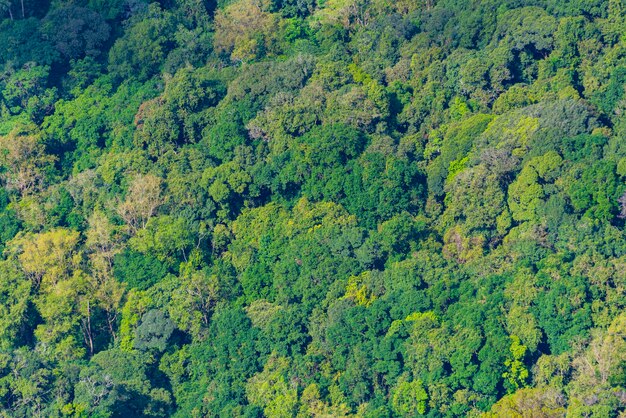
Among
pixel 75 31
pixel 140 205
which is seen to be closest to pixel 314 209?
pixel 140 205

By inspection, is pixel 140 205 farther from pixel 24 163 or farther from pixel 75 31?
pixel 75 31

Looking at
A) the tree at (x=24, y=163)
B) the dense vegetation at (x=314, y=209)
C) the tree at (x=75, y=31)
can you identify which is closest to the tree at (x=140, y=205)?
the dense vegetation at (x=314, y=209)

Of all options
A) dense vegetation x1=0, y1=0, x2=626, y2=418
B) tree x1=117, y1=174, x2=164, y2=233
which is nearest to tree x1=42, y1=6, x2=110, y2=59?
dense vegetation x1=0, y1=0, x2=626, y2=418

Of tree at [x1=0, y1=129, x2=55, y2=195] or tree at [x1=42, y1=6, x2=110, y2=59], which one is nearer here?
tree at [x1=0, y1=129, x2=55, y2=195]

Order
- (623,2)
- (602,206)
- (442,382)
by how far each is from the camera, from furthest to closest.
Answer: (623,2), (602,206), (442,382)

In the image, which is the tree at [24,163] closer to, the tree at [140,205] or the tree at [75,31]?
the tree at [140,205]

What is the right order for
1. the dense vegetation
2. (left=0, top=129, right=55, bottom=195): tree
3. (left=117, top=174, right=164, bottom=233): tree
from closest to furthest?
the dense vegetation, (left=117, top=174, right=164, bottom=233): tree, (left=0, top=129, right=55, bottom=195): tree

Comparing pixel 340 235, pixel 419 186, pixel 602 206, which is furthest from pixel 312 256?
pixel 602 206

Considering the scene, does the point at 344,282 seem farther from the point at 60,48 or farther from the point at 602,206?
the point at 60,48

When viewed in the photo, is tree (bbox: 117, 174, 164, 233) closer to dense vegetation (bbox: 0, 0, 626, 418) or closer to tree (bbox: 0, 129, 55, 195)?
dense vegetation (bbox: 0, 0, 626, 418)
